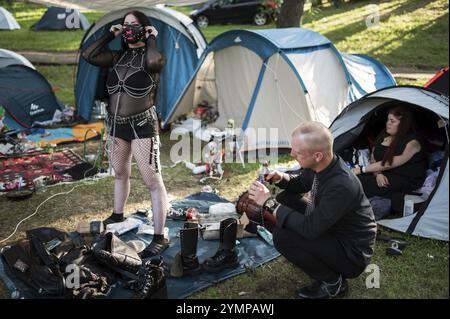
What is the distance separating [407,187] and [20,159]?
490 cm

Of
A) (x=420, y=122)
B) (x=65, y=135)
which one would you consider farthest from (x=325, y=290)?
(x=65, y=135)

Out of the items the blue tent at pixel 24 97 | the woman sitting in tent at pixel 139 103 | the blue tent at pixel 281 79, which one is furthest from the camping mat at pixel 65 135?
the woman sitting in tent at pixel 139 103

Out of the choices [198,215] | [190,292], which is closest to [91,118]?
[198,215]

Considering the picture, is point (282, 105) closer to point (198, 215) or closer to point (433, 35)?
point (198, 215)

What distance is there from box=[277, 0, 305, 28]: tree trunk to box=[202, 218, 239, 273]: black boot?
21.4 feet

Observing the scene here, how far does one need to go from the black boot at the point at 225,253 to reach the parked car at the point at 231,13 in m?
12.9

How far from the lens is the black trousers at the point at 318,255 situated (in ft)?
10.4

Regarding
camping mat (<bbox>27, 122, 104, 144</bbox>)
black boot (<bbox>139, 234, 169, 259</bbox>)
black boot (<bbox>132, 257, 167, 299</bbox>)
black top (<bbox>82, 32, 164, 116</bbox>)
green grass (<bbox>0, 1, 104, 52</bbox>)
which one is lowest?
camping mat (<bbox>27, 122, 104, 144</bbox>)

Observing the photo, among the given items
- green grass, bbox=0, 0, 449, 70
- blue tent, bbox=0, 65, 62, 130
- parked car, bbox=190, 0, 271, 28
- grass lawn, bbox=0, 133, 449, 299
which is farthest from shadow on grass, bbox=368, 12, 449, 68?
blue tent, bbox=0, 65, 62, 130

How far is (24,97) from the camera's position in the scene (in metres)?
7.86

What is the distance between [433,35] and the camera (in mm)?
12516

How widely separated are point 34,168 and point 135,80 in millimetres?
2971

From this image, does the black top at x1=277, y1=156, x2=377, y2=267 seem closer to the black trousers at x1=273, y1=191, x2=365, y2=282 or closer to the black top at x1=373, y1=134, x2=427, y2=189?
the black trousers at x1=273, y1=191, x2=365, y2=282

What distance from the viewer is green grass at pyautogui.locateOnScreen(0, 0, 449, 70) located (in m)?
11.5
